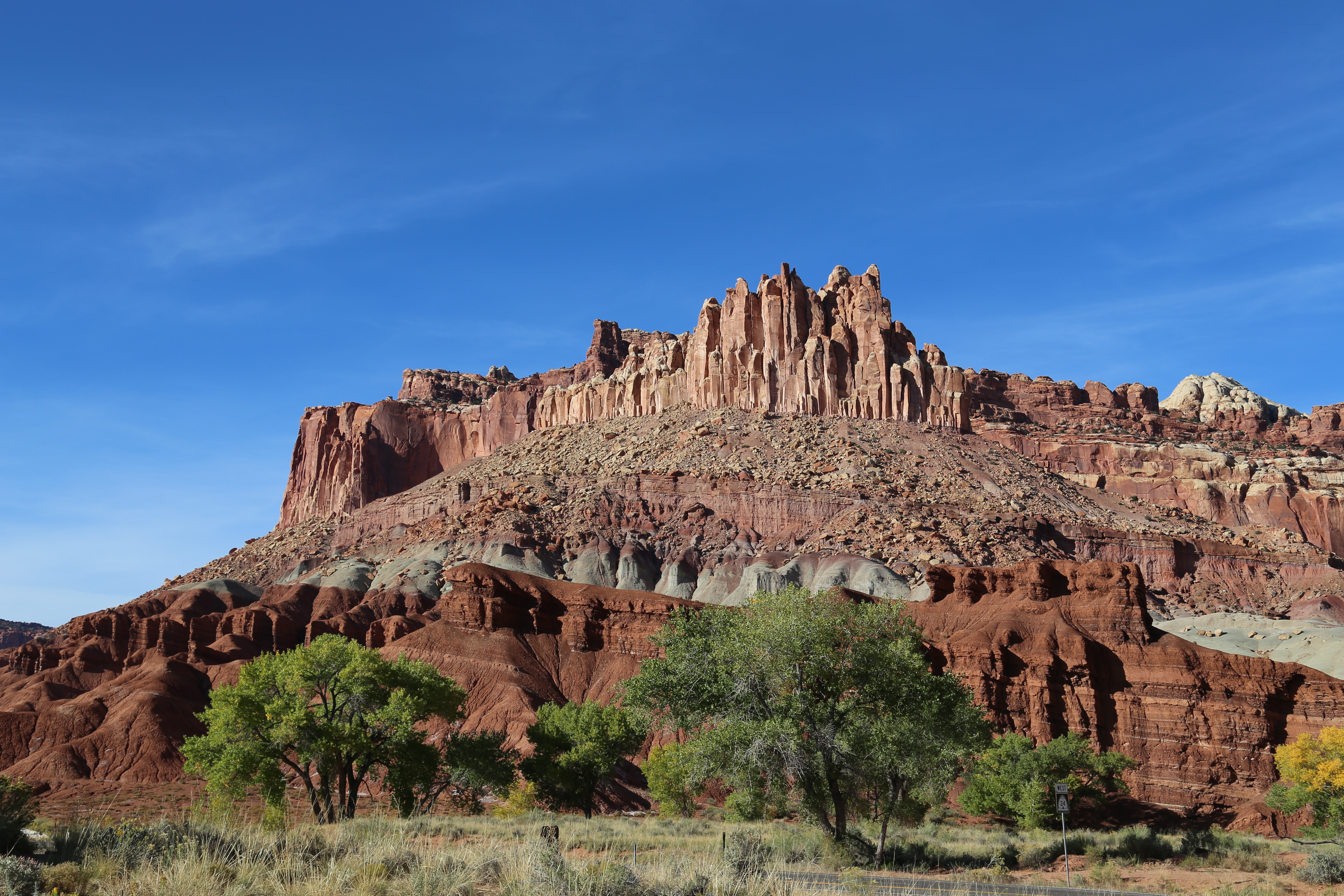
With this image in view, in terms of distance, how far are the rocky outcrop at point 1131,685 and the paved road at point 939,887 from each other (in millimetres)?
38149

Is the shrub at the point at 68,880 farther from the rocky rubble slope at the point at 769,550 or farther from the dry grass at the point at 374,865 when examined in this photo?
the rocky rubble slope at the point at 769,550

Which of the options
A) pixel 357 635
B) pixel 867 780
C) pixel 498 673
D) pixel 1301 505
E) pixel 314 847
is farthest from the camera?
pixel 1301 505

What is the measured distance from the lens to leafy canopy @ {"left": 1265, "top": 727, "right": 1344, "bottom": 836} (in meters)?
44.8

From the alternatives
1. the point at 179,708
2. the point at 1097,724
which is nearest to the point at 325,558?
the point at 179,708

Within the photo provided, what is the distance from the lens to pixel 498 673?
242ft

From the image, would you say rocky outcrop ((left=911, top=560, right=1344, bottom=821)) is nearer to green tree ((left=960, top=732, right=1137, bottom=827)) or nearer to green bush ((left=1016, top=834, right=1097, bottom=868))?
green tree ((left=960, top=732, right=1137, bottom=827))

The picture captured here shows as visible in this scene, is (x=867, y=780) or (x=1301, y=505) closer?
(x=867, y=780)

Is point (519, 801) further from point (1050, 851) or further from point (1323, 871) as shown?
point (1323, 871)

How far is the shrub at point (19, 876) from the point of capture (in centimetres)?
1041

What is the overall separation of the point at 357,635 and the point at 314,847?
77417 mm

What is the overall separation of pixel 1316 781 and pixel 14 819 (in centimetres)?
5008

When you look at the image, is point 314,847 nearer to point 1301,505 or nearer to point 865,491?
point 865,491

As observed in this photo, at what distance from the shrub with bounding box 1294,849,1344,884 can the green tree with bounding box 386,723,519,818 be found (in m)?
24.2

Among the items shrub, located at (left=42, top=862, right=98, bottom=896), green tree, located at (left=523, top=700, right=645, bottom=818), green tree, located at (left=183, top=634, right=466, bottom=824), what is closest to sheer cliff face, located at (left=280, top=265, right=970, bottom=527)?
green tree, located at (left=523, top=700, right=645, bottom=818)
